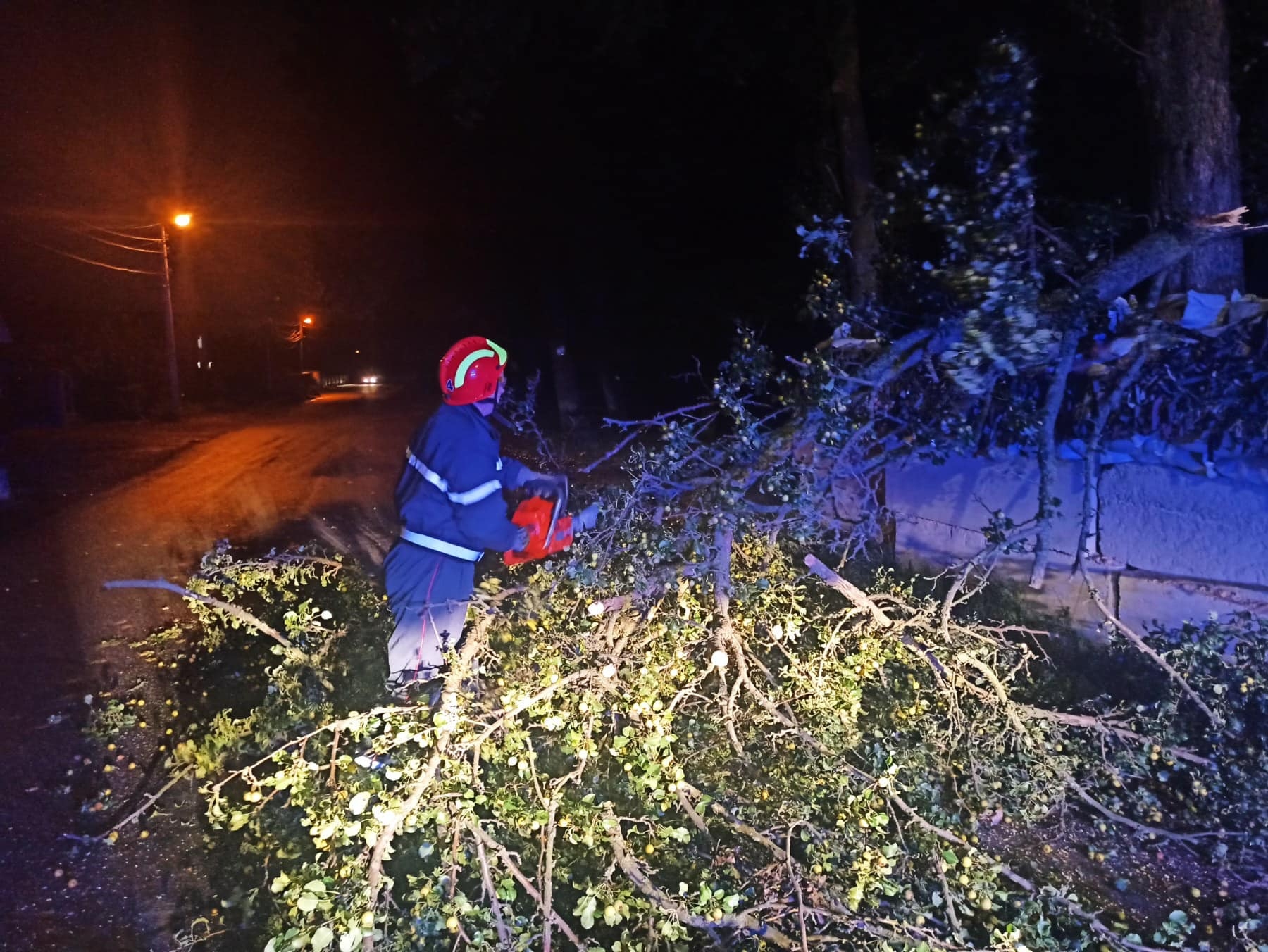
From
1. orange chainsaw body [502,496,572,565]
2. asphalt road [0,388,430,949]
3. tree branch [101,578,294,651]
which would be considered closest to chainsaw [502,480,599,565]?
orange chainsaw body [502,496,572,565]

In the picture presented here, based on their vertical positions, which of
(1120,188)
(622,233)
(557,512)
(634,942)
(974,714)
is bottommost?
(634,942)

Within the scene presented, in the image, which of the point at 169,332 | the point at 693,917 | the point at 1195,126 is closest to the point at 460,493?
the point at 693,917

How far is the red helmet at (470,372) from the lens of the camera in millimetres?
3630

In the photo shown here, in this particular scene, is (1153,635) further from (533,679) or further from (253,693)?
(253,693)

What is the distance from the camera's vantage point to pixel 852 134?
240 inches

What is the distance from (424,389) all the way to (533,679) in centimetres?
3402

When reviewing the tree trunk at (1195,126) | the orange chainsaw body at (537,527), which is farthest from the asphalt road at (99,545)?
the tree trunk at (1195,126)

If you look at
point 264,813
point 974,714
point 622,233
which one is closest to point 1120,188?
point 974,714

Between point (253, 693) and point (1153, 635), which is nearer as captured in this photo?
point (1153, 635)

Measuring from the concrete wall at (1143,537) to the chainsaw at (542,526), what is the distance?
2.34 metres

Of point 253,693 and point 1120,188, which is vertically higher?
point 1120,188

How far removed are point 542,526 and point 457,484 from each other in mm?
409

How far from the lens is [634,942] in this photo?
2.83 m

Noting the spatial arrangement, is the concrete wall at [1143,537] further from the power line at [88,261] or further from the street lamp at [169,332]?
the power line at [88,261]
